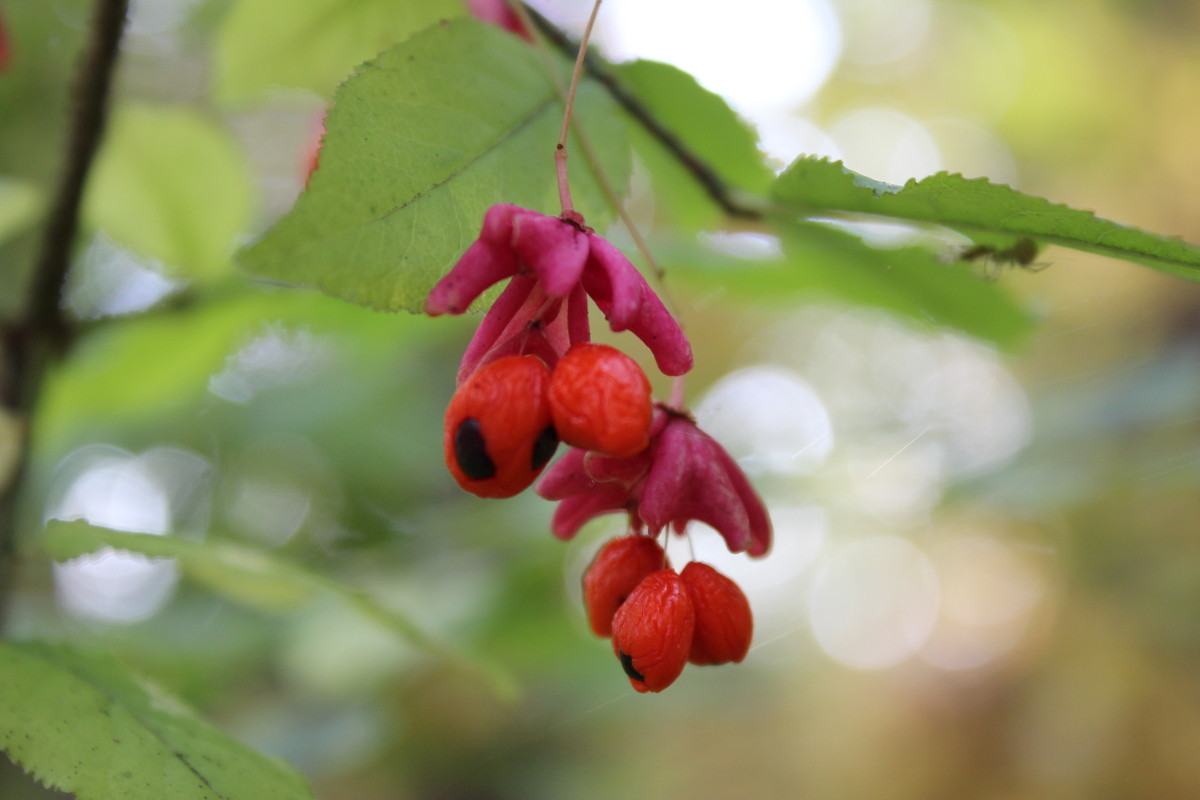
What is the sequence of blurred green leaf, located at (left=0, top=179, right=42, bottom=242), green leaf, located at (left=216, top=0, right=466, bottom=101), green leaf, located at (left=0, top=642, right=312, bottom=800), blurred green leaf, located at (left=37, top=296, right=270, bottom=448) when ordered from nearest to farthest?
green leaf, located at (left=0, top=642, right=312, bottom=800) < green leaf, located at (left=216, top=0, right=466, bottom=101) < blurred green leaf, located at (left=0, top=179, right=42, bottom=242) < blurred green leaf, located at (left=37, top=296, right=270, bottom=448)

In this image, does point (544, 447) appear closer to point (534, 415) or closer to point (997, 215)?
point (534, 415)

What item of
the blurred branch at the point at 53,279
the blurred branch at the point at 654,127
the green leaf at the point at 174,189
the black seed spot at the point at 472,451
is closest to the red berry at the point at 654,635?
the black seed spot at the point at 472,451

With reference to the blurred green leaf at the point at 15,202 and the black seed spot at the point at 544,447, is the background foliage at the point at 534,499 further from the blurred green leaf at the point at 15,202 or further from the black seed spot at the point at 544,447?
the black seed spot at the point at 544,447

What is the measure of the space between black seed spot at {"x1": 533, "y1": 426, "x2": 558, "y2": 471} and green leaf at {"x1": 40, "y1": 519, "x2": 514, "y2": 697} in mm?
302

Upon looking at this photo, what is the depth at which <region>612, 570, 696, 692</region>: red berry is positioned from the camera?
0.41 metres

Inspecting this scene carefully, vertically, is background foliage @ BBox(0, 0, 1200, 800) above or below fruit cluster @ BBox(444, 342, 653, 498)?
above

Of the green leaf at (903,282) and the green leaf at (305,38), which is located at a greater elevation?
the green leaf at (903,282)

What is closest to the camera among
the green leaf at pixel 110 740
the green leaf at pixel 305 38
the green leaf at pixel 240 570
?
the green leaf at pixel 110 740

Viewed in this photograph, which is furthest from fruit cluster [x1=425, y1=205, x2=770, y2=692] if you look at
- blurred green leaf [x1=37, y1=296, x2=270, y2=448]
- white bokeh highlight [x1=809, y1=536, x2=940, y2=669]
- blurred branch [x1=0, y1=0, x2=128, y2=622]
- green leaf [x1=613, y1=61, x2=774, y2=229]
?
white bokeh highlight [x1=809, y1=536, x2=940, y2=669]

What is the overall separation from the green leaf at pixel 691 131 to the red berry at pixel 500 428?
1.23ft

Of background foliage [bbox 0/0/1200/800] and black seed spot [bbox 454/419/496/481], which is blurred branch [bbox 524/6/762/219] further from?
black seed spot [bbox 454/419/496/481]

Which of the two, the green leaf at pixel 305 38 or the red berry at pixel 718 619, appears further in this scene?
the green leaf at pixel 305 38

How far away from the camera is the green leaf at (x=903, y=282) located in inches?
28.9

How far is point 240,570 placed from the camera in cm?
63
